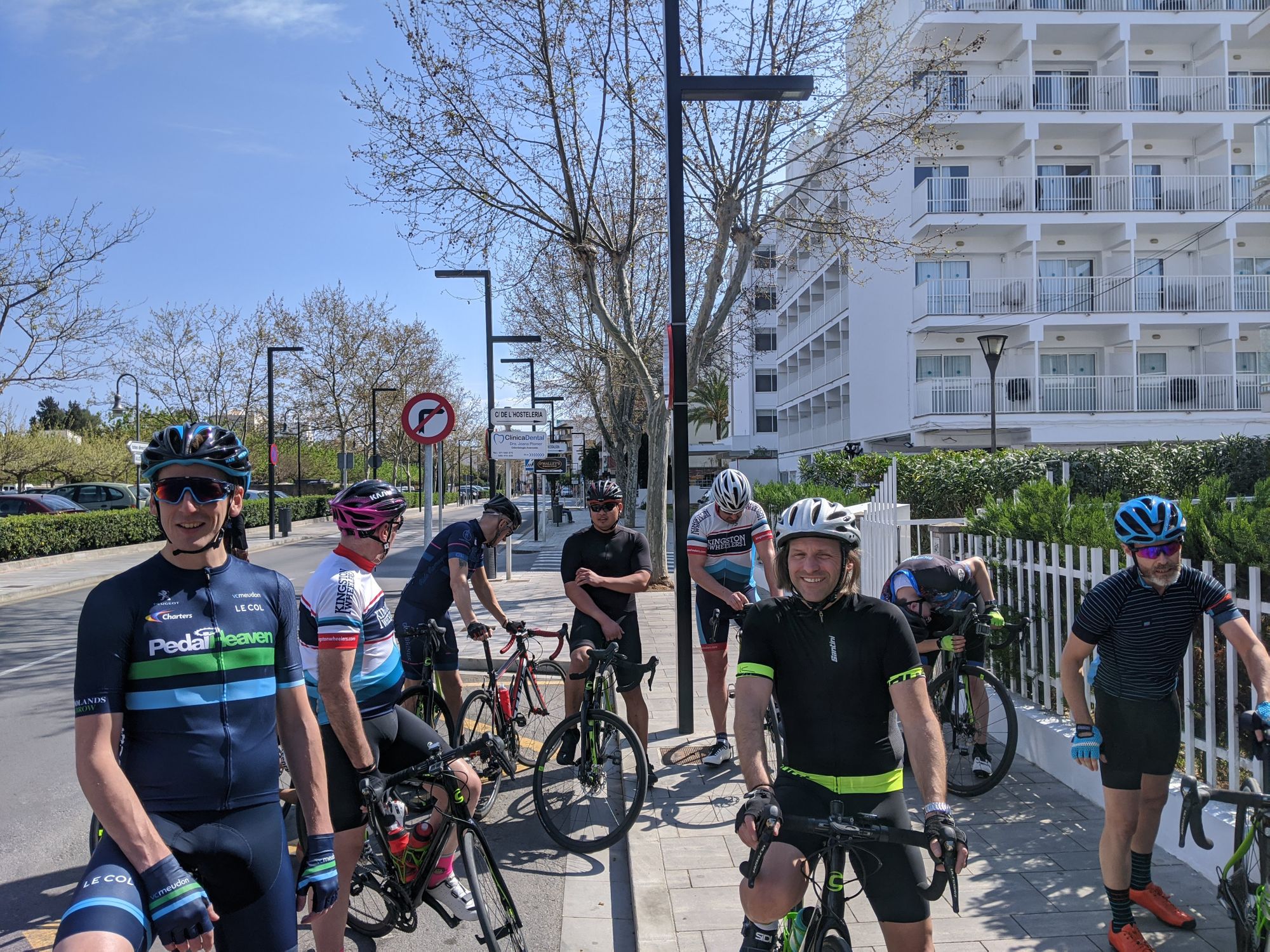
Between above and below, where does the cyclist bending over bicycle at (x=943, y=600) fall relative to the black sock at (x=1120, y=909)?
above

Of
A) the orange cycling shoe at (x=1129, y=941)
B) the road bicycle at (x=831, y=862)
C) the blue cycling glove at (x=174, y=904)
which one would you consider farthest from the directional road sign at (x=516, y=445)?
the blue cycling glove at (x=174, y=904)

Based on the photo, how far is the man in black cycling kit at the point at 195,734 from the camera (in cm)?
219

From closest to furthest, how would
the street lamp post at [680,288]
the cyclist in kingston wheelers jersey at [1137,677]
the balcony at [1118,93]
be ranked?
Result: 1. the cyclist in kingston wheelers jersey at [1137,677]
2. the street lamp post at [680,288]
3. the balcony at [1118,93]

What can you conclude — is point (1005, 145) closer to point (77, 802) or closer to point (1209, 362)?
point (1209, 362)

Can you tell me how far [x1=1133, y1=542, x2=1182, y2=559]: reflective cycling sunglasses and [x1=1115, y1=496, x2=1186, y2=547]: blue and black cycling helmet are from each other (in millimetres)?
19

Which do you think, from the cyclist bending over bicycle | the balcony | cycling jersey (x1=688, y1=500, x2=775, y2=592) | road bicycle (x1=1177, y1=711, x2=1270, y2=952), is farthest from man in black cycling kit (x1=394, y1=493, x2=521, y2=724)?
the balcony

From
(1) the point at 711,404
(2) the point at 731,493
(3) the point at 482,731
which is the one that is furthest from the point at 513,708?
(1) the point at 711,404

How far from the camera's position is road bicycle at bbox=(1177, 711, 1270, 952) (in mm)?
2816

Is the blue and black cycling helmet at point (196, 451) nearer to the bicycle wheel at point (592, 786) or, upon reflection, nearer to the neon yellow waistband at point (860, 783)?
the neon yellow waistband at point (860, 783)

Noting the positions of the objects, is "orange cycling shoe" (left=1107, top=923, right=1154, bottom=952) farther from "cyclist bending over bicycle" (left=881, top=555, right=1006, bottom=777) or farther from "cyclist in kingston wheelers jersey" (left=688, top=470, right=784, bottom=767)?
"cyclist in kingston wheelers jersey" (left=688, top=470, right=784, bottom=767)

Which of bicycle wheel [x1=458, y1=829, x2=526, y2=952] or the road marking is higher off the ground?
bicycle wheel [x1=458, y1=829, x2=526, y2=952]

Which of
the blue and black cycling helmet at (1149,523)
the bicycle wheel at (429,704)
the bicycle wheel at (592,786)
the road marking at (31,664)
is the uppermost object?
the blue and black cycling helmet at (1149,523)

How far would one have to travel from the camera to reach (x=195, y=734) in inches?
94.8

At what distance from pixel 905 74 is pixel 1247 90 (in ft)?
82.3
